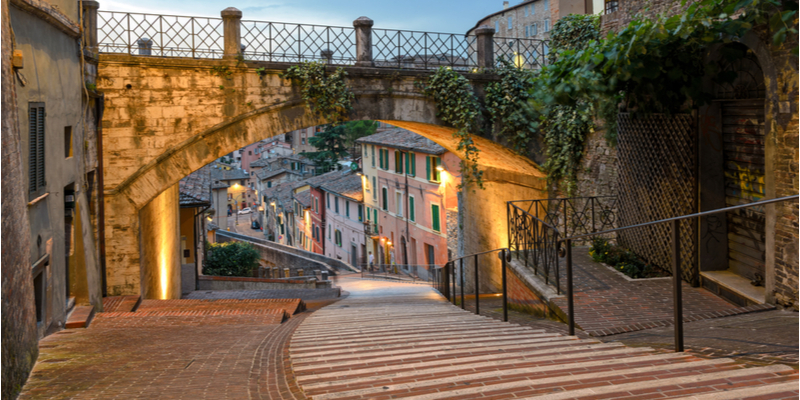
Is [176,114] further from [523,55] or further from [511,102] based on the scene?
[523,55]

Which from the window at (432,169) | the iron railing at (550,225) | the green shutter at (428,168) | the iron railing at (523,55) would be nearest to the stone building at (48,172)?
the iron railing at (550,225)

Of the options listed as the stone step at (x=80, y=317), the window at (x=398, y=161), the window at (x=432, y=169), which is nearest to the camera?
the stone step at (x=80, y=317)

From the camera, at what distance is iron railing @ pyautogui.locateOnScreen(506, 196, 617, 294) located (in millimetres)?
8227

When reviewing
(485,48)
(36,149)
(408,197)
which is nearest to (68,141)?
(36,149)

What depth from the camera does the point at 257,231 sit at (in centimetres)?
6731

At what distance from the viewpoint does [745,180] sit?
→ 722 cm

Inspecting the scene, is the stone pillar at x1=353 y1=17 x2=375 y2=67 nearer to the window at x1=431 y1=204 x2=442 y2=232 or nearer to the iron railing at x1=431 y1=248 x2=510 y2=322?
the iron railing at x1=431 y1=248 x2=510 y2=322

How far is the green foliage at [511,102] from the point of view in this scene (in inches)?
480

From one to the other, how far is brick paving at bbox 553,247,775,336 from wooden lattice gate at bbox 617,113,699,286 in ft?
1.67

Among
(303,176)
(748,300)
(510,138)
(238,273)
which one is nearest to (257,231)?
(303,176)

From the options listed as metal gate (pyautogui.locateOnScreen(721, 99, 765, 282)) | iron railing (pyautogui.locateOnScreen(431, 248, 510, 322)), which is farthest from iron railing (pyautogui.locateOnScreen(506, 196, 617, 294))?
metal gate (pyautogui.locateOnScreen(721, 99, 765, 282))

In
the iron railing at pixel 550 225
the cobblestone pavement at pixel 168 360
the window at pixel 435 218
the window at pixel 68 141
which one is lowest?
the window at pixel 435 218

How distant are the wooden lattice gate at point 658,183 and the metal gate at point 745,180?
1.24 ft

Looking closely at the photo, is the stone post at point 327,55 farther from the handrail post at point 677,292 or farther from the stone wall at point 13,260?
the handrail post at point 677,292
